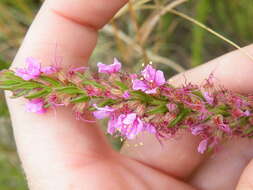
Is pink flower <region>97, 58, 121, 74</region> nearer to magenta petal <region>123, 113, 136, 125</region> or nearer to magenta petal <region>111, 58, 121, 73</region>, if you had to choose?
magenta petal <region>111, 58, 121, 73</region>

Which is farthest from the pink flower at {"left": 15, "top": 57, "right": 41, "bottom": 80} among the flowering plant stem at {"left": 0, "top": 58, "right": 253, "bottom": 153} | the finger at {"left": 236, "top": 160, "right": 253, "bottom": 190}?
the finger at {"left": 236, "top": 160, "right": 253, "bottom": 190}

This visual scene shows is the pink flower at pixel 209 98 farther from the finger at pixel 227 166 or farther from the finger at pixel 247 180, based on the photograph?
the finger at pixel 227 166

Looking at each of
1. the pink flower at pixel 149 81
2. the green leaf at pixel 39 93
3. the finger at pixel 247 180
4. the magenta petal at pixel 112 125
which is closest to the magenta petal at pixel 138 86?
the pink flower at pixel 149 81

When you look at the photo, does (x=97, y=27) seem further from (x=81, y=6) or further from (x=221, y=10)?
(x=221, y=10)

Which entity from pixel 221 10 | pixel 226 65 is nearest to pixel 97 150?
pixel 226 65

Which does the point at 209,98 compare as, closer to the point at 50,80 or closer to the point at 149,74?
the point at 149,74

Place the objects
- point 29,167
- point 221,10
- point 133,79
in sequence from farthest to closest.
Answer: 1. point 221,10
2. point 29,167
3. point 133,79

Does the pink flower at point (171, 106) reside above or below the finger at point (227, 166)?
above
